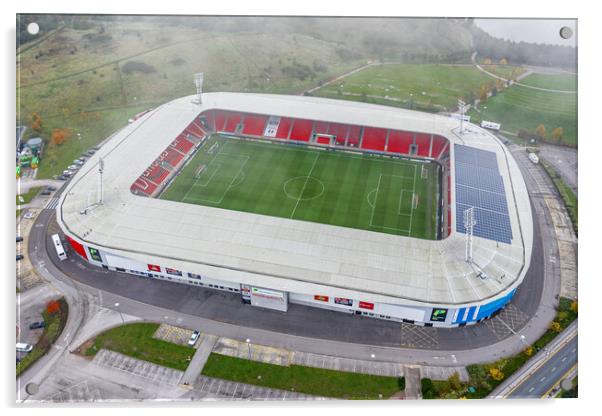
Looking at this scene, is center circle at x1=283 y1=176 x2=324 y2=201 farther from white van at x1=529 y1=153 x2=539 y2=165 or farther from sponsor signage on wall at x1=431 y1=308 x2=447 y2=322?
white van at x1=529 y1=153 x2=539 y2=165

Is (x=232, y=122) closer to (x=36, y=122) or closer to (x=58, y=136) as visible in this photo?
(x=58, y=136)

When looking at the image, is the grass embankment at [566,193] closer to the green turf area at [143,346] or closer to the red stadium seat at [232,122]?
the red stadium seat at [232,122]

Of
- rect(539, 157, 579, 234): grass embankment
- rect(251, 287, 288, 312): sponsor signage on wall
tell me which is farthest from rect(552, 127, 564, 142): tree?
rect(251, 287, 288, 312): sponsor signage on wall

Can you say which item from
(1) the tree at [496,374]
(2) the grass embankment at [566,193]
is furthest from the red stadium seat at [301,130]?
(1) the tree at [496,374]

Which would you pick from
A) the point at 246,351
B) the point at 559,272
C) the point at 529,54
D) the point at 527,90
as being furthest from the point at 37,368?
the point at 527,90

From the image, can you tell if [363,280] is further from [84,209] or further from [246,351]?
[84,209]

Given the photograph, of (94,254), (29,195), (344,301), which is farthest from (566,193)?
(29,195)
